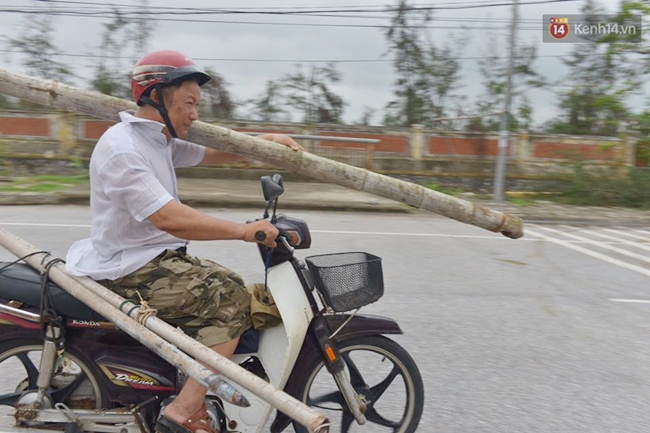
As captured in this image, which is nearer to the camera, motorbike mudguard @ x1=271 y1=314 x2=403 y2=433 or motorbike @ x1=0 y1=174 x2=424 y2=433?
motorbike @ x1=0 y1=174 x2=424 y2=433

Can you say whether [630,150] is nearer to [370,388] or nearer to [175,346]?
[370,388]

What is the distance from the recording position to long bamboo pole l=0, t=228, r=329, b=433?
5.79 feet

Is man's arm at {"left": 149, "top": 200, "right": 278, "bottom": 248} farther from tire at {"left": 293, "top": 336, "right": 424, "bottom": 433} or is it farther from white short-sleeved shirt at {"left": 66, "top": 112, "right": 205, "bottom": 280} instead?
tire at {"left": 293, "top": 336, "right": 424, "bottom": 433}

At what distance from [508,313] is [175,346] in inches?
143

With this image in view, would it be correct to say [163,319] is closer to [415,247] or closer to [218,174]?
[415,247]

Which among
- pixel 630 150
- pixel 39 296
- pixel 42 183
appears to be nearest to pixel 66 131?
pixel 42 183

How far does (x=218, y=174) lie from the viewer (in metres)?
14.4

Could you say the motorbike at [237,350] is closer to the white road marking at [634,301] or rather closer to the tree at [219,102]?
the white road marking at [634,301]

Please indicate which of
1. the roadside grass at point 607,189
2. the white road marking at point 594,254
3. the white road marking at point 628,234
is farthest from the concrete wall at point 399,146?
the white road marking at point 594,254

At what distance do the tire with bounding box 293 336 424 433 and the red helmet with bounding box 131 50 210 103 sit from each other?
51.6 inches

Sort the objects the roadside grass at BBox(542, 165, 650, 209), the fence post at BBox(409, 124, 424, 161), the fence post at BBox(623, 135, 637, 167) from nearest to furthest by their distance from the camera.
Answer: the roadside grass at BBox(542, 165, 650, 209) < the fence post at BBox(623, 135, 637, 167) < the fence post at BBox(409, 124, 424, 161)

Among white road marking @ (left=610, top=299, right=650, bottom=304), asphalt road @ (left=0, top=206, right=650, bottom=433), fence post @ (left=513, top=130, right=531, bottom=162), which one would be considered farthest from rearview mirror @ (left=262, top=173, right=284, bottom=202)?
fence post @ (left=513, top=130, right=531, bottom=162)

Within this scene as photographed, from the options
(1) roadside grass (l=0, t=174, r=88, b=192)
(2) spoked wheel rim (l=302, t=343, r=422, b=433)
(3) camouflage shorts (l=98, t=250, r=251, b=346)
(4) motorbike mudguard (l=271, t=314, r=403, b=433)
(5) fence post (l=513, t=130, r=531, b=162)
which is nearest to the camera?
(3) camouflage shorts (l=98, t=250, r=251, b=346)

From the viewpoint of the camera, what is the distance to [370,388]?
2643mm
